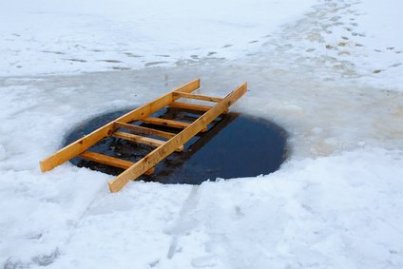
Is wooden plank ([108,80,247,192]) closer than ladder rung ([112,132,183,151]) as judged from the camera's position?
Yes

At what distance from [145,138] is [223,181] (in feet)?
4.23

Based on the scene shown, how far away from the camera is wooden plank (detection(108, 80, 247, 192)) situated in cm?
427

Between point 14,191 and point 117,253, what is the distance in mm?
1650

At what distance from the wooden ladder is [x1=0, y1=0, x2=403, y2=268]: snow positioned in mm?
180

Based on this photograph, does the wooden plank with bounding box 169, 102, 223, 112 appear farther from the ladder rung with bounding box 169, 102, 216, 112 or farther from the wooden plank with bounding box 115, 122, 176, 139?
the wooden plank with bounding box 115, 122, 176, 139

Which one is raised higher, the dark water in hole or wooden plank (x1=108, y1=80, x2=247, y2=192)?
wooden plank (x1=108, y1=80, x2=247, y2=192)

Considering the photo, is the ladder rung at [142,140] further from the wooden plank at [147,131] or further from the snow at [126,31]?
the snow at [126,31]

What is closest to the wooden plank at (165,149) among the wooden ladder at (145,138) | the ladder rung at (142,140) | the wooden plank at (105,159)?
the wooden ladder at (145,138)

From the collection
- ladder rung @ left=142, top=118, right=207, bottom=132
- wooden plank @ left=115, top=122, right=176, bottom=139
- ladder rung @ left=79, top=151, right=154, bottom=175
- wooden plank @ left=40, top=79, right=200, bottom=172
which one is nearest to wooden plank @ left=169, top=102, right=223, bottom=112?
wooden plank @ left=40, top=79, right=200, bottom=172

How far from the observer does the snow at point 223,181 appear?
351cm

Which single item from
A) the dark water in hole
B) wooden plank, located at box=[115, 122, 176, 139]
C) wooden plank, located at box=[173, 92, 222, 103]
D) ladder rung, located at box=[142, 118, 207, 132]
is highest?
wooden plank, located at box=[173, 92, 222, 103]

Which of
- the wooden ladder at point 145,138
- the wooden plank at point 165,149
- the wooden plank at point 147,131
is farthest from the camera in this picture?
the wooden plank at point 147,131

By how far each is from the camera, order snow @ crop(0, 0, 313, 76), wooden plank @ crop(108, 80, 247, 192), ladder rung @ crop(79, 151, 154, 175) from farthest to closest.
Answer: snow @ crop(0, 0, 313, 76)
ladder rung @ crop(79, 151, 154, 175)
wooden plank @ crop(108, 80, 247, 192)

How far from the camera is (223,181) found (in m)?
4.48
